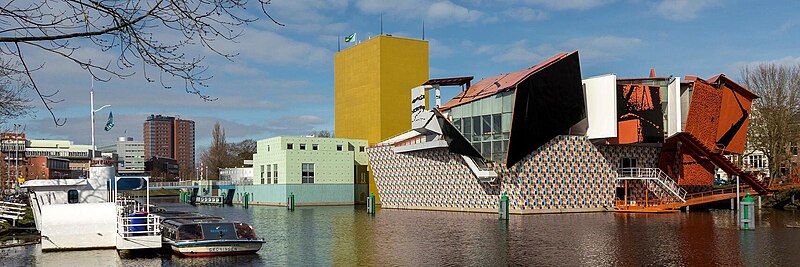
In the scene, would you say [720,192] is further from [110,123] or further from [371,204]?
[110,123]

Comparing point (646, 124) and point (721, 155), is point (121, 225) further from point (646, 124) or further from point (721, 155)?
point (721, 155)

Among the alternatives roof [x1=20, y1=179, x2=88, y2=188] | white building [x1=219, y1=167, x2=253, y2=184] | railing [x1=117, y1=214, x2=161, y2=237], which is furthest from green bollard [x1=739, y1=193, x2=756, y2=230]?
white building [x1=219, y1=167, x2=253, y2=184]

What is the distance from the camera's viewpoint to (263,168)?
7994 centimetres

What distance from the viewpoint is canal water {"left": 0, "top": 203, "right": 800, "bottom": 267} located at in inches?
859

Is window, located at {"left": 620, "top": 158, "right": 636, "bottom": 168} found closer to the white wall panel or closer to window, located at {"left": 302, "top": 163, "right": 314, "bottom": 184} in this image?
the white wall panel

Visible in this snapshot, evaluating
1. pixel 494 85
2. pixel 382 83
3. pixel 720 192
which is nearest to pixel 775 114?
pixel 720 192

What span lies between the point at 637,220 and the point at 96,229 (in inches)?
1108

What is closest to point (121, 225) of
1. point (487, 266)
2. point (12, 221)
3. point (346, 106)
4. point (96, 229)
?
point (96, 229)

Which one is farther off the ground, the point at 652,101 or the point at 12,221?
the point at 652,101

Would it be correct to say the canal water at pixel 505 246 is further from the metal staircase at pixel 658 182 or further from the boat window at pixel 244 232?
Result: the metal staircase at pixel 658 182

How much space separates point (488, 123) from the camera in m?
47.1

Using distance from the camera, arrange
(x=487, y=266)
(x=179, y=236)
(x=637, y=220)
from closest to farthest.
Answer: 1. (x=487, y=266)
2. (x=179, y=236)
3. (x=637, y=220)

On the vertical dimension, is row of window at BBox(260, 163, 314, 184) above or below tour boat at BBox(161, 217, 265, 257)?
above

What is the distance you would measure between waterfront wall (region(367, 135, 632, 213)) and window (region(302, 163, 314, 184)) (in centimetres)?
2109
